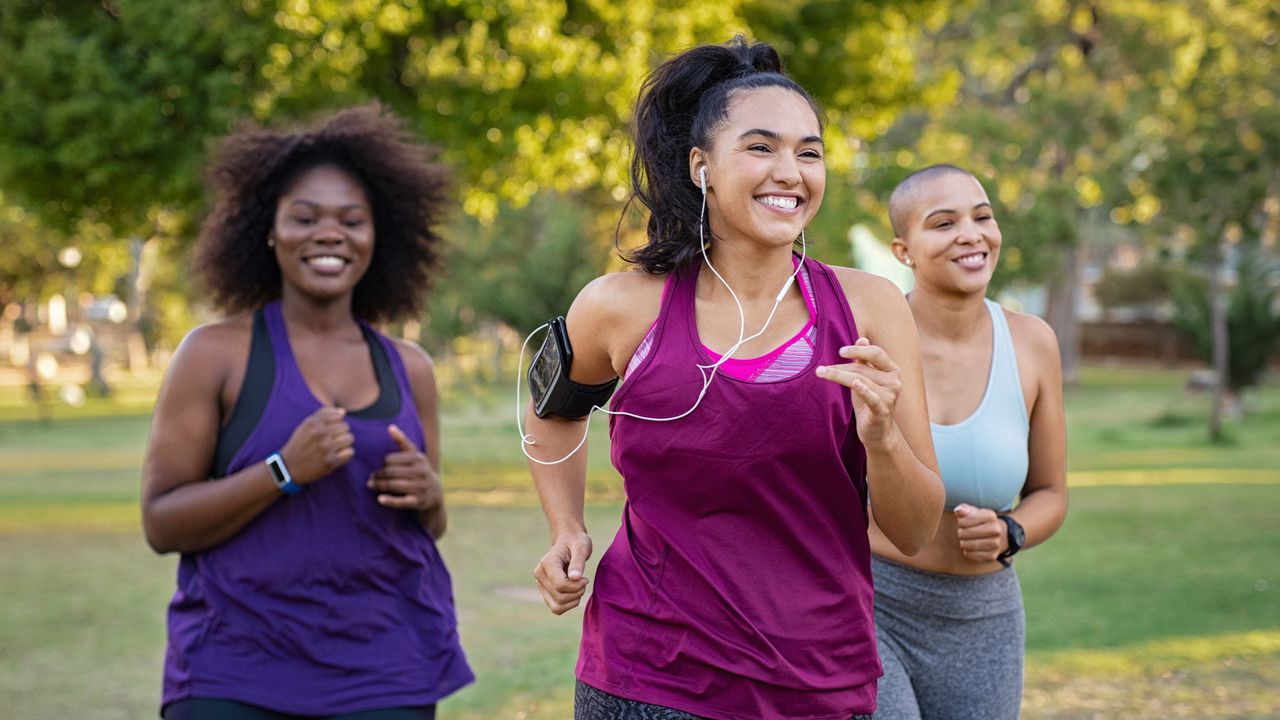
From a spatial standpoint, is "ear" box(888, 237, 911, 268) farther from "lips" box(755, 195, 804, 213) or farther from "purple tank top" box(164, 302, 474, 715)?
"purple tank top" box(164, 302, 474, 715)

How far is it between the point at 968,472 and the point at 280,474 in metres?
1.81

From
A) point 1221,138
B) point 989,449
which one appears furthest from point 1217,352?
point 989,449

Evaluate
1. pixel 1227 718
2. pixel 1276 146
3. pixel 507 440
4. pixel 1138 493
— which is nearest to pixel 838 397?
pixel 1227 718

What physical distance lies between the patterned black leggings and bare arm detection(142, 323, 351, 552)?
116cm

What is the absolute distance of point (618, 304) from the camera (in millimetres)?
2783

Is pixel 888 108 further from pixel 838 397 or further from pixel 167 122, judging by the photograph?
pixel 838 397

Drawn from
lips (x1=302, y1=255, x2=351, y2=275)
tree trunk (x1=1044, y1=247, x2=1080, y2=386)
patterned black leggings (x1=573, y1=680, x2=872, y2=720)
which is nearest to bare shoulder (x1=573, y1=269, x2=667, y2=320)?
patterned black leggings (x1=573, y1=680, x2=872, y2=720)

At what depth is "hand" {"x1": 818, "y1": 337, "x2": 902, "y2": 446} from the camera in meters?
2.38

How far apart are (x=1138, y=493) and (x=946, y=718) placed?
14.3m

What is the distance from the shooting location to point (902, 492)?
8.45 feet

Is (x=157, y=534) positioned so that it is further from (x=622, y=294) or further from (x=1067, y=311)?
(x=1067, y=311)

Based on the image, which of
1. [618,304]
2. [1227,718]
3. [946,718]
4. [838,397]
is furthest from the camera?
[1227,718]

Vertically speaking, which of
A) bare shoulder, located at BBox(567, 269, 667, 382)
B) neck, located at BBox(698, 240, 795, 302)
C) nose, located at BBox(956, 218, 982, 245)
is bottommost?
bare shoulder, located at BBox(567, 269, 667, 382)

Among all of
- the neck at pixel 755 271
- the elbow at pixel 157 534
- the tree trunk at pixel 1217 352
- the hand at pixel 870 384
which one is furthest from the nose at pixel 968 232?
the tree trunk at pixel 1217 352
